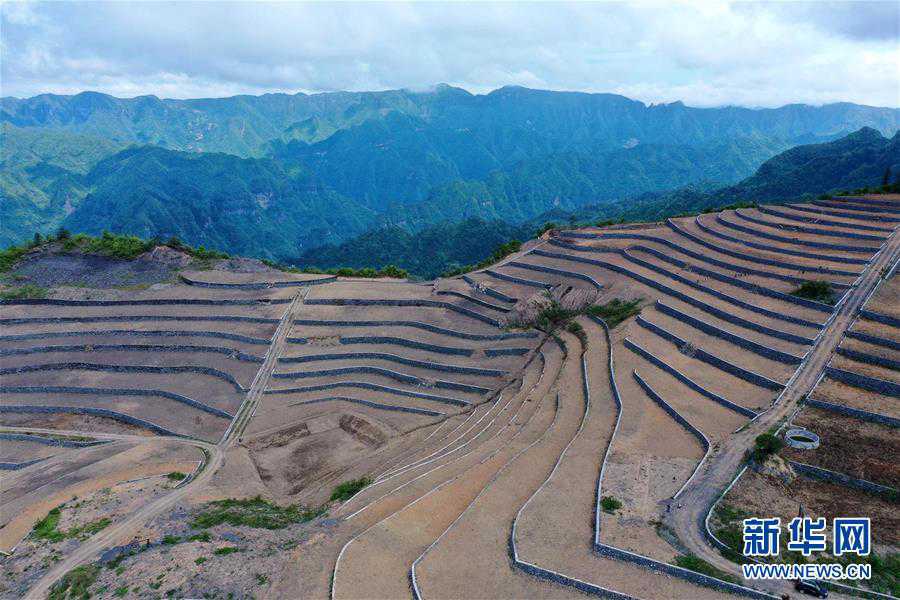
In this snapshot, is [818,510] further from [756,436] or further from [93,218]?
[93,218]

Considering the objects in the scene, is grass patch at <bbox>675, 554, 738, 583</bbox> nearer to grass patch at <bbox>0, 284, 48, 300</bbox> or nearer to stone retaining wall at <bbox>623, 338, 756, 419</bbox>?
Answer: stone retaining wall at <bbox>623, 338, 756, 419</bbox>

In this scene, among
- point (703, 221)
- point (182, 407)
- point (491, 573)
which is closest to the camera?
point (491, 573)

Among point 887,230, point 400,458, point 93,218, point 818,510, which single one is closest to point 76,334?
point 400,458

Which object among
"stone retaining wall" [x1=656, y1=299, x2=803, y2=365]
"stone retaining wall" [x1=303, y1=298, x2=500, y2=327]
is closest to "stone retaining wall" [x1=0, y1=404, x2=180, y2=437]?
"stone retaining wall" [x1=303, y1=298, x2=500, y2=327]

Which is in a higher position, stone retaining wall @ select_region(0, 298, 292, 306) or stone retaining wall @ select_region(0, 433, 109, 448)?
stone retaining wall @ select_region(0, 298, 292, 306)

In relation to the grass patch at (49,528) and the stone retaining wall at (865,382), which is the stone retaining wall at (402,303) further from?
the grass patch at (49,528)

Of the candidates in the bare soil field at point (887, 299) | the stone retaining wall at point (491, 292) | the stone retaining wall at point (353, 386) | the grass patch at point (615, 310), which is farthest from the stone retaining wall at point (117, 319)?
the bare soil field at point (887, 299)
